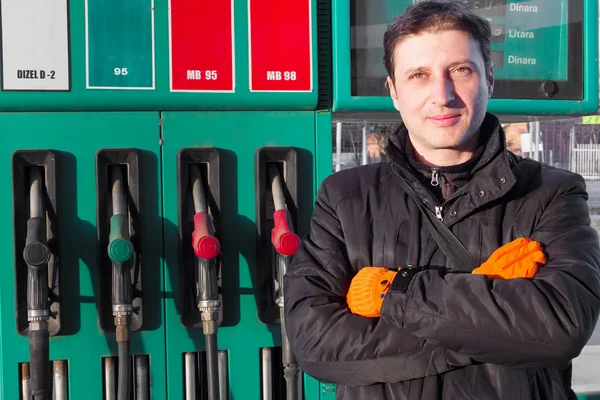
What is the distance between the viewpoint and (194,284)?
243 cm

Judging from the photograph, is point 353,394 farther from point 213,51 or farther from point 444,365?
point 213,51

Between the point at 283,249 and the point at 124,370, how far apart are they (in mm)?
585

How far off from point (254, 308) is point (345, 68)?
807 mm

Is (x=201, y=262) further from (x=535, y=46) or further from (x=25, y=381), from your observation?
(x=535, y=46)

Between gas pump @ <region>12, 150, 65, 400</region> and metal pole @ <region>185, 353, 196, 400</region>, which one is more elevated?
gas pump @ <region>12, 150, 65, 400</region>

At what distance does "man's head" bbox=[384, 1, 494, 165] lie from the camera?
1.71 meters

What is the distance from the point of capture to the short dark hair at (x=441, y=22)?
1736mm

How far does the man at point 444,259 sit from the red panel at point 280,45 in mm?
606

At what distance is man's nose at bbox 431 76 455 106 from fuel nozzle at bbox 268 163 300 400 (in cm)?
75

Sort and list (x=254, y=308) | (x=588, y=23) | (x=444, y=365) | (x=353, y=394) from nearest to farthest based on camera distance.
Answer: (x=444, y=365) → (x=353, y=394) → (x=254, y=308) → (x=588, y=23)

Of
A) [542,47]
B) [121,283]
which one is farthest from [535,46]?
[121,283]

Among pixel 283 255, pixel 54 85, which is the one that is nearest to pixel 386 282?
pixel 283 255

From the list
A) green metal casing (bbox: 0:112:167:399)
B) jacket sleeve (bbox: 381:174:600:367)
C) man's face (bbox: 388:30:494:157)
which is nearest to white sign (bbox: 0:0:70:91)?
green metal casing (bbox: 0:112:167:399)

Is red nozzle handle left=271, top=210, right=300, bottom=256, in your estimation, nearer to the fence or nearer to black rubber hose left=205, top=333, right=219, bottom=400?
black rubber hose left=205, top=333, right=219, bottom=400
